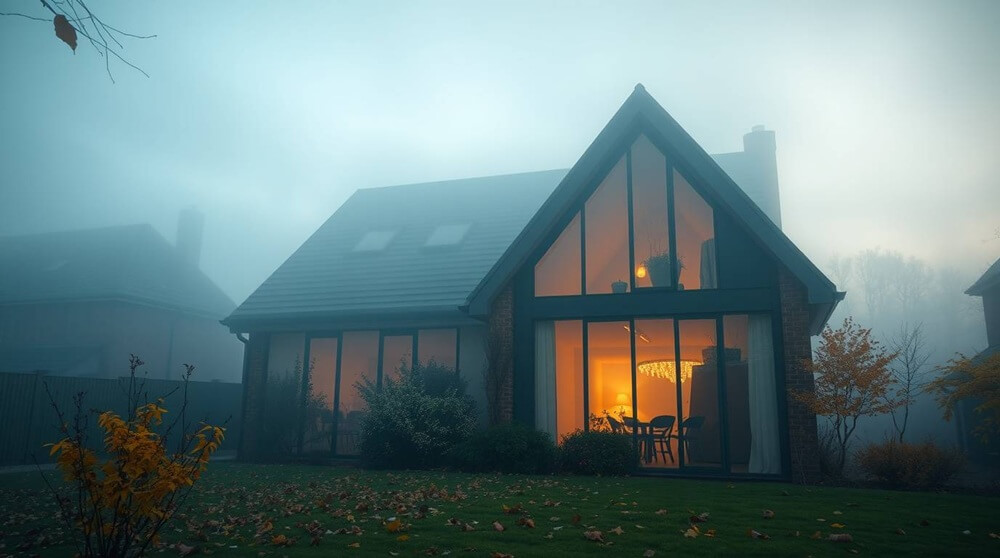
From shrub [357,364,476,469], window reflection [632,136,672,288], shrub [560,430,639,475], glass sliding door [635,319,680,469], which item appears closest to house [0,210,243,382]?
shrub [357,364,476,469]

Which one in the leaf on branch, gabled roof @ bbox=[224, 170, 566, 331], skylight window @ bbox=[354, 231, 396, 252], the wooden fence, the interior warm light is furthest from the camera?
skylight window @ bbox=[354, 231, 396, 252]

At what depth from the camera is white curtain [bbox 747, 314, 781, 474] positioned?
1193 centimetres

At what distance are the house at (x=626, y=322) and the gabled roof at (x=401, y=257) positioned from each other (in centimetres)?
10

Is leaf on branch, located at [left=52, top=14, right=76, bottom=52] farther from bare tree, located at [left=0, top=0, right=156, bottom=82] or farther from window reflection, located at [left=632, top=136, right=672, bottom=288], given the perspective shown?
window reflection, located at [left=632, top=136, right=672, bottom=288]

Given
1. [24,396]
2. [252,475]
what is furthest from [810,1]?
[24,396]

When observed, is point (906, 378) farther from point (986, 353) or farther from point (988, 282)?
point (986, 353)

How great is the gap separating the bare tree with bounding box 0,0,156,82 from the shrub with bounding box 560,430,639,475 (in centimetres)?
964

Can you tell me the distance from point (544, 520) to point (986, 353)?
19.6 metres

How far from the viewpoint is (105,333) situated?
26.2m

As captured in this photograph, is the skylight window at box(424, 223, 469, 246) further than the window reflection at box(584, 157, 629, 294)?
Yes

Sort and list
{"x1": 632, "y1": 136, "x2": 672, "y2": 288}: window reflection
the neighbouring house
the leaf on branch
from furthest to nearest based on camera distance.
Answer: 1. the neighbouring house
2. {"x1": 632, "y1": 136, "x2": 672, "y2": 288}: window reflection
3. the leaf on branch

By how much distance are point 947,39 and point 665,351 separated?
18871 millimetres

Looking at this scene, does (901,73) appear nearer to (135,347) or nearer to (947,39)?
(947,39)

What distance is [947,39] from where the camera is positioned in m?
23.0
